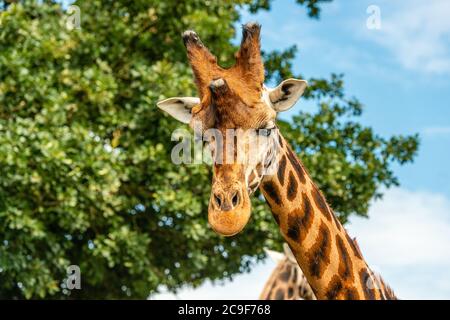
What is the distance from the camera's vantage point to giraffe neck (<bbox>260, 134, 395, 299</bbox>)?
17.9 feet

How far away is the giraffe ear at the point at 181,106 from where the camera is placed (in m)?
5.81

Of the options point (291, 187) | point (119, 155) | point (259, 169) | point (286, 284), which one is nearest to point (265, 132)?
point (259, 169)

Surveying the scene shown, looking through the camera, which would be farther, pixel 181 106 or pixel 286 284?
pixel 286 284

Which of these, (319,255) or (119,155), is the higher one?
(119,155)

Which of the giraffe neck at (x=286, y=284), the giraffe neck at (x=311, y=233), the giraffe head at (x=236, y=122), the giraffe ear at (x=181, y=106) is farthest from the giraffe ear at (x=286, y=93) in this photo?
the giraffe neck at (x=286, y=284)

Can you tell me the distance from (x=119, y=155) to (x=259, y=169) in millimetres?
9946

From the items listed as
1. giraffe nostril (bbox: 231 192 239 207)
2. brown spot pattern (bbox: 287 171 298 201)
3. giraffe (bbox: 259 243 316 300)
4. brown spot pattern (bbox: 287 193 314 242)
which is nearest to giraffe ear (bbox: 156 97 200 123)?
brown spot pattern (bbox: 287 171 298 201)

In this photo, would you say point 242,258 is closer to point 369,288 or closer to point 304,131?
point 304,131

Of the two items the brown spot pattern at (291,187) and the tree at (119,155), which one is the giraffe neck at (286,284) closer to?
the tree at (119,155)

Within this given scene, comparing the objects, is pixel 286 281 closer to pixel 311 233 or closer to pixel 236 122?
pixel 311 233

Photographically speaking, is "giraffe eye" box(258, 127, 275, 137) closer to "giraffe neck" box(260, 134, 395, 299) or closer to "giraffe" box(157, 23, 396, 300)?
"giraffe" box(157, 23, 396, 300)

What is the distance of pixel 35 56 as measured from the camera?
598 inches

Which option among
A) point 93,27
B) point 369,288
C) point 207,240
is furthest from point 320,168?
point 369,288

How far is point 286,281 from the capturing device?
12.2m
